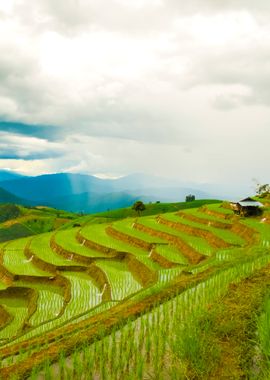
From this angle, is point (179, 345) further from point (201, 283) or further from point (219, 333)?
point (201, 283)

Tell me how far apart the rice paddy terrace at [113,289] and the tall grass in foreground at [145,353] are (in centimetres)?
2

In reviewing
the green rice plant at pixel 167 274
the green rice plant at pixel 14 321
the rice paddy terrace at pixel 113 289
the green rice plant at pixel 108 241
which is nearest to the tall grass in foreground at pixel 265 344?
the rice paddy terrace at pixel 113 289

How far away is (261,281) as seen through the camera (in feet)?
31.4

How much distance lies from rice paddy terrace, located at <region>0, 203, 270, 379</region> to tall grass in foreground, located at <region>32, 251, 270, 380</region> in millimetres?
24

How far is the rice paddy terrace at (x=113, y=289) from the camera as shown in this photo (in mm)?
6285

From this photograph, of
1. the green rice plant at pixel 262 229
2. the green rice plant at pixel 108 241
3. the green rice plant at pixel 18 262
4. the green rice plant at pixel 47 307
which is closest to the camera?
the green rice plant at pixel 47 307

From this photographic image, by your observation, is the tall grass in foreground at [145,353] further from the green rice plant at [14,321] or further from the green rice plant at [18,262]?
the green rice plant at [18,262]

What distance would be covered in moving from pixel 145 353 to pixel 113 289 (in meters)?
10.6

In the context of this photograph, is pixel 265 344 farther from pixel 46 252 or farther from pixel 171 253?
pixel 46 252

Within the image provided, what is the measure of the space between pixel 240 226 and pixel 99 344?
2009 cm

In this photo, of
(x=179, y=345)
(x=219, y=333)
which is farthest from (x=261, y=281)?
(x=179, y=345)

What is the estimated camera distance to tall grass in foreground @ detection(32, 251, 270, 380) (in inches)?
220

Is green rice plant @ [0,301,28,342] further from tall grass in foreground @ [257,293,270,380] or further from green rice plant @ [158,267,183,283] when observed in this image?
tall grass in foreground @ [257,293,270,380]

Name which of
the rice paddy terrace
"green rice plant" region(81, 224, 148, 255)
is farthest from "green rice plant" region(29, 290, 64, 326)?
"green rice plant" region(81, 224, 148, 255)
